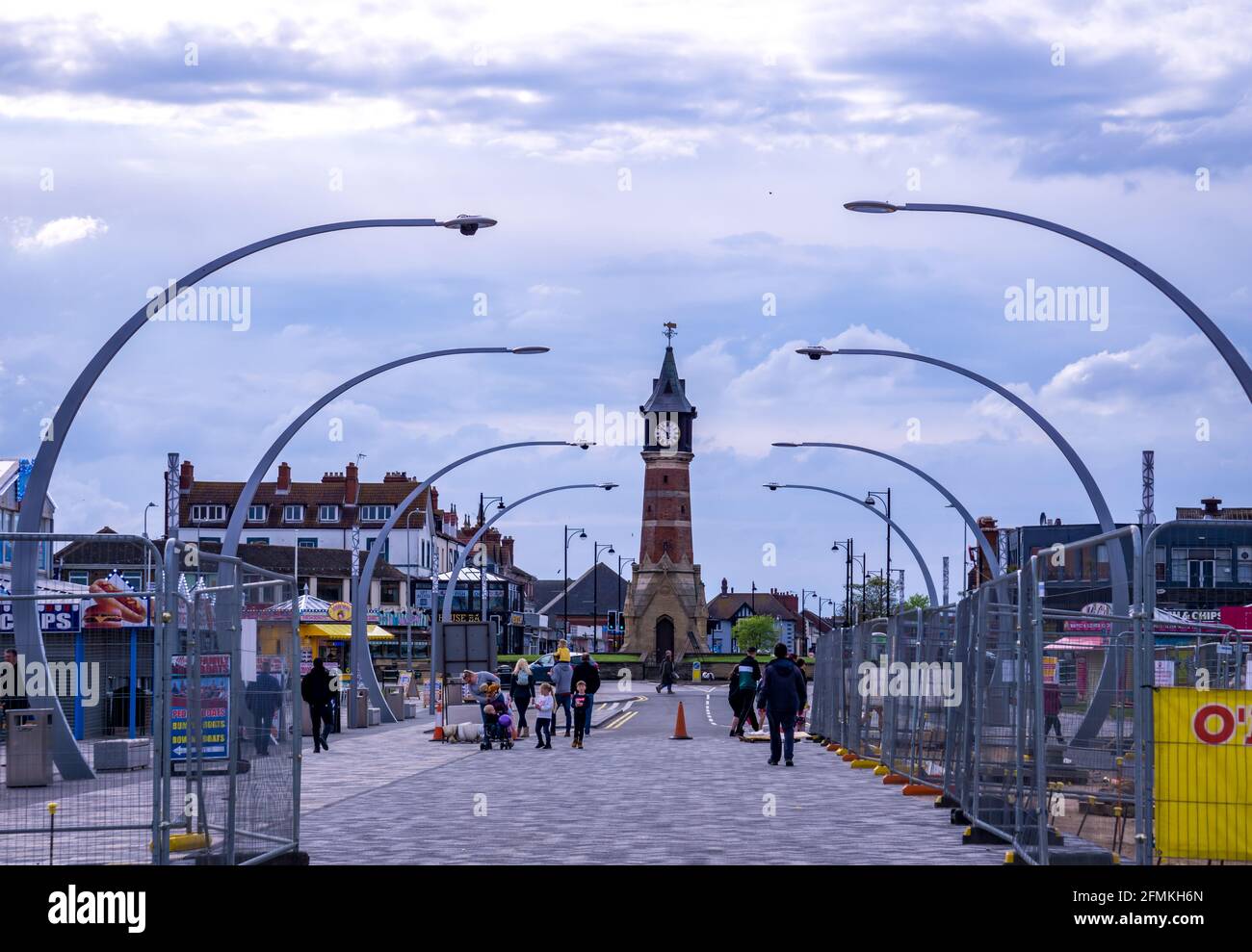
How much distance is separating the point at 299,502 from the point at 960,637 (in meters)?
125

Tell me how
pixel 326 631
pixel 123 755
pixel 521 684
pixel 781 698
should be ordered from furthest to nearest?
pixel 326 631, pixel 521 684, pixel 781 698, pixel 123 755

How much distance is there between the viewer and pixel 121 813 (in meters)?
13.7

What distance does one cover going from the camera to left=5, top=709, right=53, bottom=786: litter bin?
1393 cm

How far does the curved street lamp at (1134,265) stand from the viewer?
1920cm

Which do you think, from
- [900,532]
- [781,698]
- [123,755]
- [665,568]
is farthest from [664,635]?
[123,755]

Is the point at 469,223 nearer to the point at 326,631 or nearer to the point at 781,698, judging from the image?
the point at 781,698

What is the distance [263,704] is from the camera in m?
13.0

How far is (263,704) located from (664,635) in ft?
422

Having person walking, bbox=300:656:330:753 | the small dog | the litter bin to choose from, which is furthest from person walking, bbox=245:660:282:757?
the small dog

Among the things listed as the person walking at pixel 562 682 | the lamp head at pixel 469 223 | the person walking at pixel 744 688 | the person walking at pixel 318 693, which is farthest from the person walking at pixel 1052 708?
the person walking at pixel 744 688

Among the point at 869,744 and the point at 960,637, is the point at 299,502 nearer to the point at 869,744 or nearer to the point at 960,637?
the point at 869,744

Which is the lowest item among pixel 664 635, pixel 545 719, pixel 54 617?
pixel 664 635

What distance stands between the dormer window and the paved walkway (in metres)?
110
